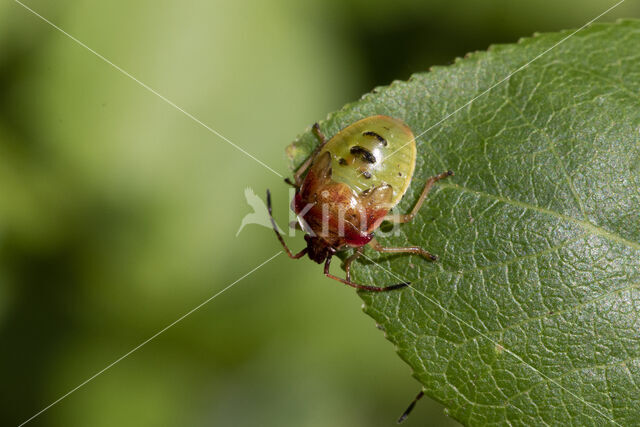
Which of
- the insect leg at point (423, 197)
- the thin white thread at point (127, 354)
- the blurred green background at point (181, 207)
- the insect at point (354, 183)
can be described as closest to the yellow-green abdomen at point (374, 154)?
Result: the insect at point (354, 183)

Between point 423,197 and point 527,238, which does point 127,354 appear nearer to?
point 423,197

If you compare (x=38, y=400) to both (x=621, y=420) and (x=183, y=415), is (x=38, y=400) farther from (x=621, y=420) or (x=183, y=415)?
(x=621, y=420)

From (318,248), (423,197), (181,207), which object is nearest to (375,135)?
(423,197)

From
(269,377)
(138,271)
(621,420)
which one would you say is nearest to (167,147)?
(138,271)

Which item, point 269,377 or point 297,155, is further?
point 269,377

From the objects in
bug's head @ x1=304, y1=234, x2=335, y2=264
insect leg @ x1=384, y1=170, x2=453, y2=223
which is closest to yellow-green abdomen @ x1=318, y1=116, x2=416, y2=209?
insect leg @ x1=384, y1=170, x2=453, y2=223

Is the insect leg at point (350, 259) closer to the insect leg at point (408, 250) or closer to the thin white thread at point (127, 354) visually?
the insect leg at point (408, 250)
